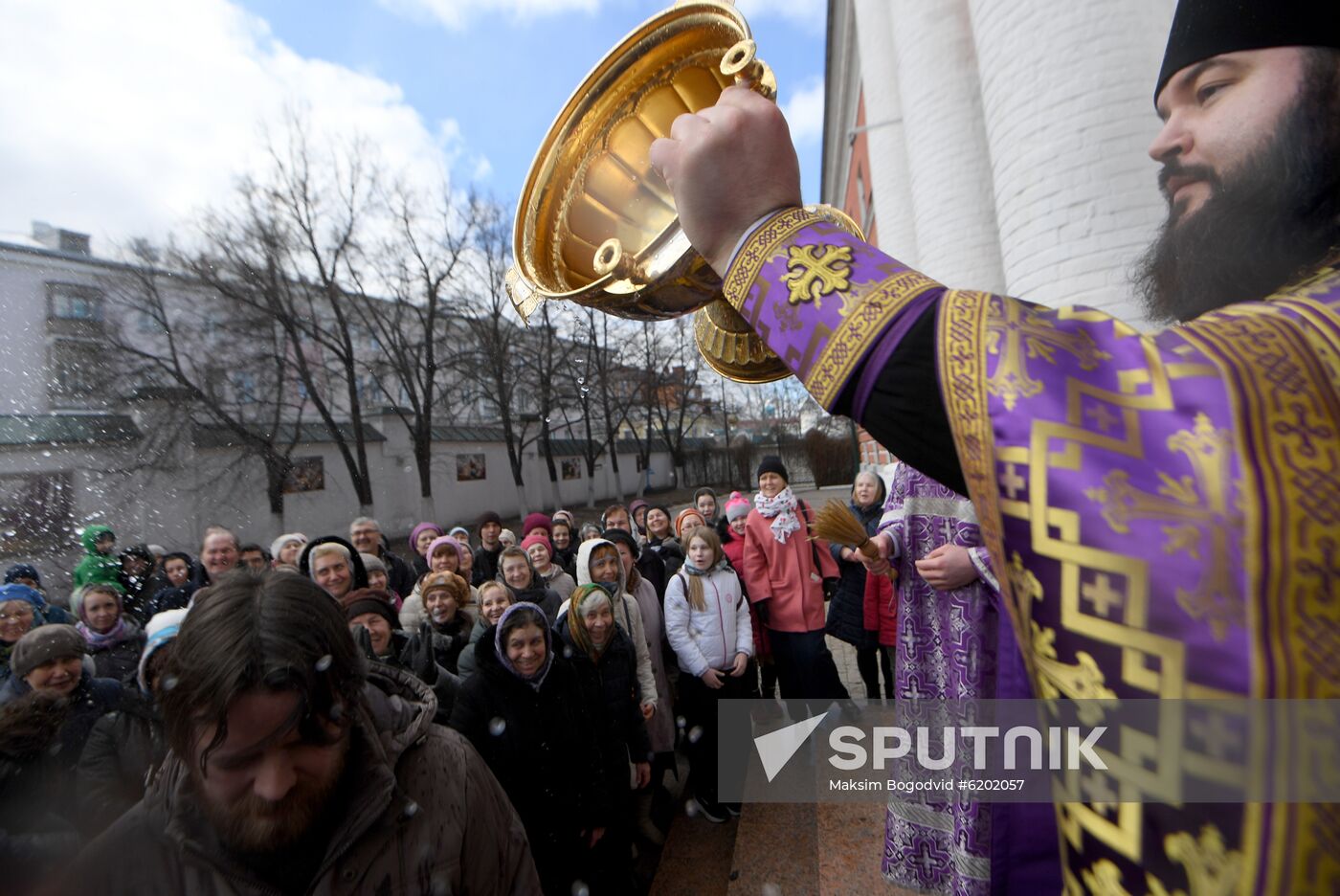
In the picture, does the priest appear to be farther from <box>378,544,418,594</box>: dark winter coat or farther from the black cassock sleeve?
<box>378,544,418,594</box>: dark winter coat

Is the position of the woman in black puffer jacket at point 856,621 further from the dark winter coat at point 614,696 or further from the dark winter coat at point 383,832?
the dark winter coat at point 383,832

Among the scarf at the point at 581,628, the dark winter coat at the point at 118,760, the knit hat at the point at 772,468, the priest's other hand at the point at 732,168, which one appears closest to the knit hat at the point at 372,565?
the scarf at the point at 581,628

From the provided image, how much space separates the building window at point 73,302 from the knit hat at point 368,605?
5318 millimetres

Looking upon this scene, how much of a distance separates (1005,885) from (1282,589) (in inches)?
33.4

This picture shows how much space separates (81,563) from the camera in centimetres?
525

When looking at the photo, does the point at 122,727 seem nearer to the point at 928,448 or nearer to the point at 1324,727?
the point at 928,448

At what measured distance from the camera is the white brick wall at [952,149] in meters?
6.62

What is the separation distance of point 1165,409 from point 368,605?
12.8 feet

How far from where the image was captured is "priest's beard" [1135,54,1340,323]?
60cm

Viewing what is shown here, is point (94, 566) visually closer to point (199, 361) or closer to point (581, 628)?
point (581, 628)

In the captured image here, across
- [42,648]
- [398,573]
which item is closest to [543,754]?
[42,648]

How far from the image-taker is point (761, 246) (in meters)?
0.66

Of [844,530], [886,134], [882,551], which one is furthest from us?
[886,134]

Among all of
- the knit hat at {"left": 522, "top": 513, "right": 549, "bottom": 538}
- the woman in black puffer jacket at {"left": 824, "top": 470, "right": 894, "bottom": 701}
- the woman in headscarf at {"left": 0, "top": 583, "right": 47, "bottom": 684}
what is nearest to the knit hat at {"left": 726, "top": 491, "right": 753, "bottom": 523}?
the woman in black puffer jacket at {"left": 824, "top": 470, "right": 894, "bottom": 701}
